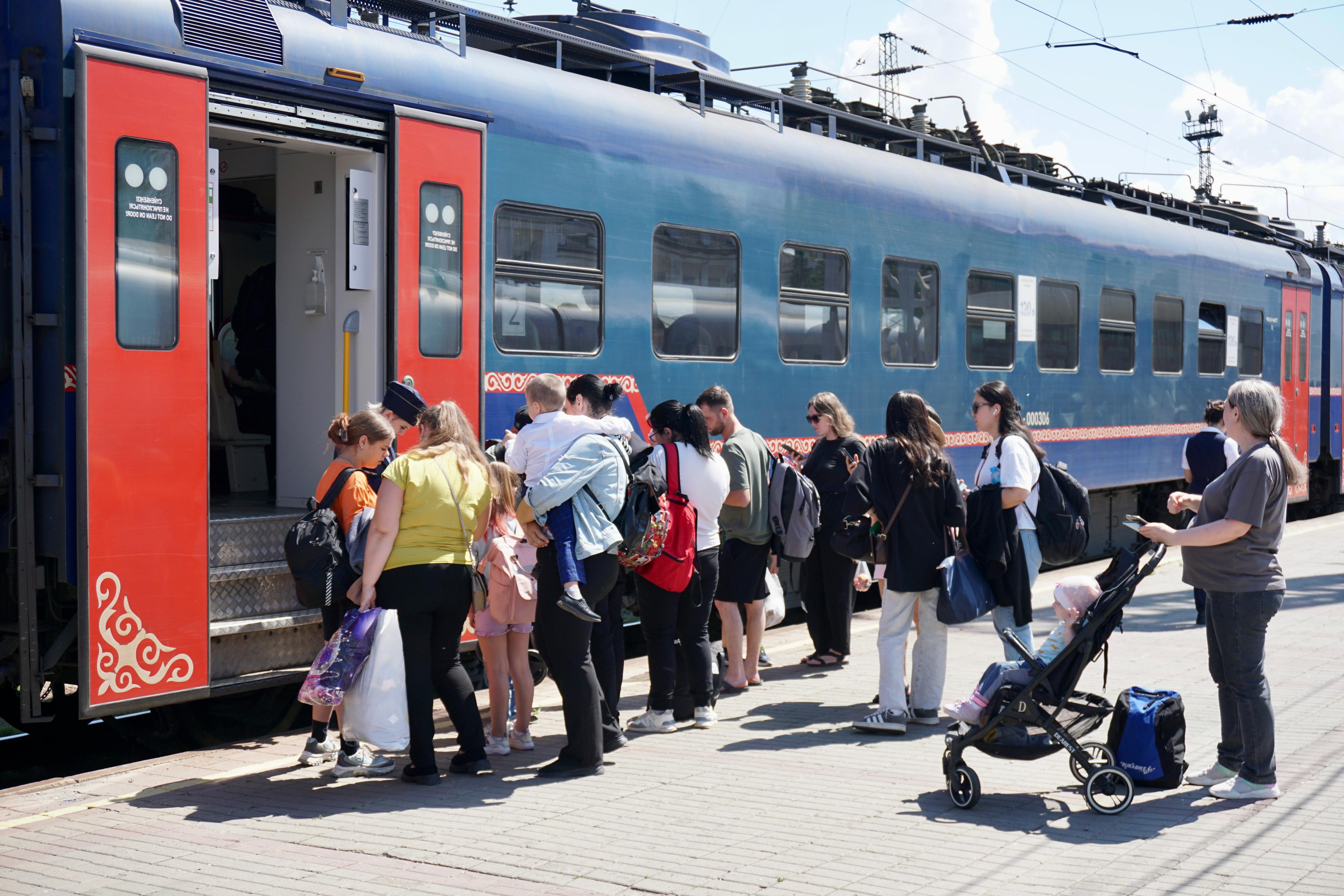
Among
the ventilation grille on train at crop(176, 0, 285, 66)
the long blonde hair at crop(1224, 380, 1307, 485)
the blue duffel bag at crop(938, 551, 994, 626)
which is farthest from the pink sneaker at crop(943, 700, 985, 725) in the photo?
the ventilation grille on train at crop(176, 0, 285, 66)

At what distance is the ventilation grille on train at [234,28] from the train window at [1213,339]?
40.8ft

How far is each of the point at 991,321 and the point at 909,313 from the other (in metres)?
1.39

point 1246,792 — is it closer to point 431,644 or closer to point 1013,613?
point 1013,613

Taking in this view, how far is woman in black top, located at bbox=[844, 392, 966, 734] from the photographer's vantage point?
6922mm

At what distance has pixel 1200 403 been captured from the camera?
1634 centimetres

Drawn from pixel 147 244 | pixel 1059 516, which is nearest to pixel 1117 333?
pixel 1059 516

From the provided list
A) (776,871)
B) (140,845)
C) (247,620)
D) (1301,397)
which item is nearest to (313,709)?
(247,620)

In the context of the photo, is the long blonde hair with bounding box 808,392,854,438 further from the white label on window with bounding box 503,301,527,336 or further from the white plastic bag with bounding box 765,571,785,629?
the white label on window with bounding box 503,301,527,336

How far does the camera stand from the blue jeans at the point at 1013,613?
6.87m

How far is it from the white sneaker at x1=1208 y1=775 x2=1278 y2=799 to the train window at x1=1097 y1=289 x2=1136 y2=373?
28.8ft

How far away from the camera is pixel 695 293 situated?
29.8 feet

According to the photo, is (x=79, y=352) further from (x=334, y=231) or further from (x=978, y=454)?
(x=978, y=454)

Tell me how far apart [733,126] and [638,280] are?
1743mm

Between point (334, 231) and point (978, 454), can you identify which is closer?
point (334, 231)
